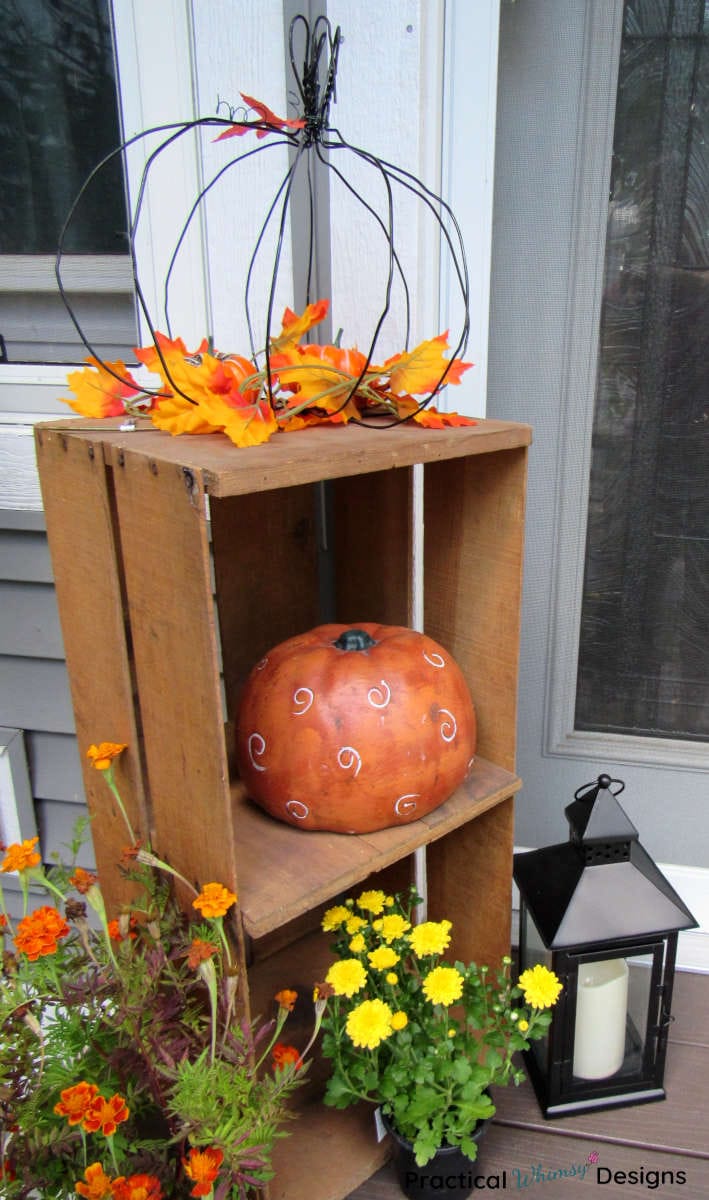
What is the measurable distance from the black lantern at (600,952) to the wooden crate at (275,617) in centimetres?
8

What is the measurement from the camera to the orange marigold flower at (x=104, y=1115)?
0.70 meters

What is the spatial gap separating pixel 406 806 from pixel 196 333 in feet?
2.21

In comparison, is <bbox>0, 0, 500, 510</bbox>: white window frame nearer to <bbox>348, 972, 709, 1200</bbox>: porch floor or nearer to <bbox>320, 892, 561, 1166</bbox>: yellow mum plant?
<bbox>320, 892, 561, 1166</bbox>: yellow mum plant

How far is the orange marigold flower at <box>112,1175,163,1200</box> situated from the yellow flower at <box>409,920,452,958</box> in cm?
33

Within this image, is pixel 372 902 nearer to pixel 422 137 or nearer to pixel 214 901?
pixel 214 901

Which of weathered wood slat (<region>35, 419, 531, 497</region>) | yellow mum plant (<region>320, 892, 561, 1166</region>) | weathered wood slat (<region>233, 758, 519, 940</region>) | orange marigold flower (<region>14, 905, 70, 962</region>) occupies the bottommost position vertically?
yellow mum plant (<region>320, 892, 561, 1166</region>)

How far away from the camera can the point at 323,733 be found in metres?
0.81

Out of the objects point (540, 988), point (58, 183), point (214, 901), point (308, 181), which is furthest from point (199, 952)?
point (58, 183)

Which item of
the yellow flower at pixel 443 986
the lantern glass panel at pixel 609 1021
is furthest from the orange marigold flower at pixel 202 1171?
the lantern glass panel at pixel 609 1021

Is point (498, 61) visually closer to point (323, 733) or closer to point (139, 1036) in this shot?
point (323, 733)

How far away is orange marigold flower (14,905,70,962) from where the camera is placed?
2.46 ft

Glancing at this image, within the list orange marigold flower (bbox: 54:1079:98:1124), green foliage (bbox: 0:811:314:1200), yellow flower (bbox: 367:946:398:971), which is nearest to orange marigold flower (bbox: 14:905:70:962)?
green foliage (bbox: 0:811:314:1200)

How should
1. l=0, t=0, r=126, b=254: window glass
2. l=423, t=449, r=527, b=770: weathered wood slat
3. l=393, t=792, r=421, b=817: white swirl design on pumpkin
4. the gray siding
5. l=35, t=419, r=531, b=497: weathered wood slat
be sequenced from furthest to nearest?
the gray siding, l=0, t=0, r=126, b=254: window glass, l=423, t=449, r=527, b=770: weathered wood slat, l=393, t=792, r=421, b=817: white swirl design on pumpkin, l=35, t=419, r=531, b=497: weathered wood slat

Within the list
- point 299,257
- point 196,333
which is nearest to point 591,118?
point 299,257
